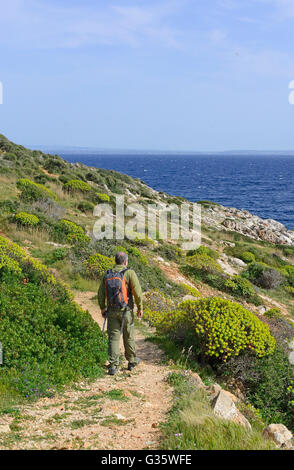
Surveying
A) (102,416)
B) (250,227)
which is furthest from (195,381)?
(250,227)

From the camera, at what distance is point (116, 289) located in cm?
648

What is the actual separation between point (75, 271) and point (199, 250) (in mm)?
9642

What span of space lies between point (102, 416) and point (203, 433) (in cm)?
149

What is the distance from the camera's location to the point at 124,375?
679 cm

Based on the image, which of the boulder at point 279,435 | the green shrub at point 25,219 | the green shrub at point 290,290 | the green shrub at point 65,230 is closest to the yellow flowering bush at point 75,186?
the green shrub at point 65,230

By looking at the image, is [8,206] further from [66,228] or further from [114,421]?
[114,421]

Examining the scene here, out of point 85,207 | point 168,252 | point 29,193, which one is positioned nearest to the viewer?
point 29,193

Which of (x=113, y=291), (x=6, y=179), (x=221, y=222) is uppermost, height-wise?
(x=6, y=179)

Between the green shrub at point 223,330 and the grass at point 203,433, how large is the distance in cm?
237

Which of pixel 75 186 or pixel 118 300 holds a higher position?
pixel 75 186

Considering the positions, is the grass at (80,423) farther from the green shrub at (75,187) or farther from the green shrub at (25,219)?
the green shrub at (75,187)
